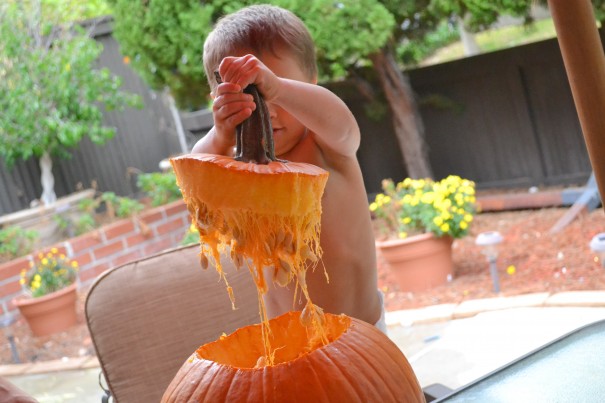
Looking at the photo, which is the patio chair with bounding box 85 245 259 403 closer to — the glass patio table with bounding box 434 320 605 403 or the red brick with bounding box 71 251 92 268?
the glass patio table with bounding box 434 320 605 403

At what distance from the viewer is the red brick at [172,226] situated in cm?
596

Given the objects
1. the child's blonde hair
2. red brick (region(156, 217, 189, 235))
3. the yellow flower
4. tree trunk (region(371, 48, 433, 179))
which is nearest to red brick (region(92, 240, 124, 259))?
red brick (region(156, 217, 189, 235))

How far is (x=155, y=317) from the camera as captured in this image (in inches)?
62.6

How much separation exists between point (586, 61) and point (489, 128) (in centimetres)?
500

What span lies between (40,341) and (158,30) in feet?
7.27

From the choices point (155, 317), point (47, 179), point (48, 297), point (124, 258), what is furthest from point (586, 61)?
point (47, 179)

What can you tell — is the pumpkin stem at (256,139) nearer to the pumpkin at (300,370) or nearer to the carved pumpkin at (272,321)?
the carved pumpkin at (272,321)

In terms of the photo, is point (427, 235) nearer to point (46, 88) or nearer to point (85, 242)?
point (85, 242)

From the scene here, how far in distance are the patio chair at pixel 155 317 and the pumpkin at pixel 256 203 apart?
35.7 inches

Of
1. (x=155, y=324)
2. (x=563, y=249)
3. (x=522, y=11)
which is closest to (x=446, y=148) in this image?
(x=522, y=11)

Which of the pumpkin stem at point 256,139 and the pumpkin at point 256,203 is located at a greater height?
the pumpkin stem at point 256,139

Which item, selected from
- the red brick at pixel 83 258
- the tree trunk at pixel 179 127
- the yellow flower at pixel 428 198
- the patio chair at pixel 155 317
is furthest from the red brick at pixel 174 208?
the patio chair at pixel 155 317

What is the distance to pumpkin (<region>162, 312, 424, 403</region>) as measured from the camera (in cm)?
77

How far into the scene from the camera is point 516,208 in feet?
16.6
